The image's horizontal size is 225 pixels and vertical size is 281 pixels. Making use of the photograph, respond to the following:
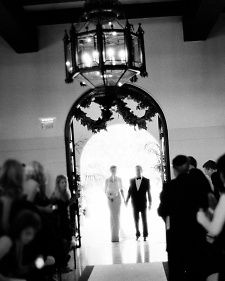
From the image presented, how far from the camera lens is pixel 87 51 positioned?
5156 millimetres

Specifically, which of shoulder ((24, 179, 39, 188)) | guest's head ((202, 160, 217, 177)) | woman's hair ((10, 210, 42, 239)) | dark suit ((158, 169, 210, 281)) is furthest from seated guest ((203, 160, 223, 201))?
woman's hair ((10, 210, 42, 239))

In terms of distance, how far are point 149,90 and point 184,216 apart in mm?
4757

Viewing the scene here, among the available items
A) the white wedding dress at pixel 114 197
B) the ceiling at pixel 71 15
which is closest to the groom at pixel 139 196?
the white wedding dress at pixel 114 197

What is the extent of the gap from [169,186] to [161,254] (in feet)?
11.8

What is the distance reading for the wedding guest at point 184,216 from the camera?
4.89 meters

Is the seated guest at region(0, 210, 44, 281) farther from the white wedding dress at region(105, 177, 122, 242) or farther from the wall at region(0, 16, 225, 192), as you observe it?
the white wedding dress at region(105, 177, 122, 242)

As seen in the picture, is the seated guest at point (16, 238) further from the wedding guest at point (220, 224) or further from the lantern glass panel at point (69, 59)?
the lantern glass panel at point (69, 59)

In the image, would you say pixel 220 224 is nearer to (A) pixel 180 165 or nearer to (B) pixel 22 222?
(B) pixel 22 222

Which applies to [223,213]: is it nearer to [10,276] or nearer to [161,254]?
[10,276]

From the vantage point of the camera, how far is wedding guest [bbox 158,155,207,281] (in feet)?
16.0

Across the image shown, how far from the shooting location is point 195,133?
9.34 meters

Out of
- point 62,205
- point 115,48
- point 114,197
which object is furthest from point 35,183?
point 114,197

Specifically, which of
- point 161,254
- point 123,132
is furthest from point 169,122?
point 123,132

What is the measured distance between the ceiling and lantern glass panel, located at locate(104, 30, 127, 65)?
3.35 m
